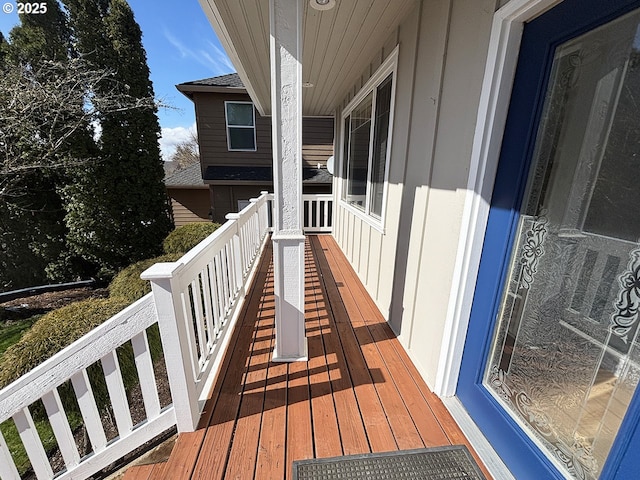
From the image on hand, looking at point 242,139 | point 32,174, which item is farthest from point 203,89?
point 32,174

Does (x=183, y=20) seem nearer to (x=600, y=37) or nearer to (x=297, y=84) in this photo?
(x=297, y=84)

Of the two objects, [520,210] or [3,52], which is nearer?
[520,210]

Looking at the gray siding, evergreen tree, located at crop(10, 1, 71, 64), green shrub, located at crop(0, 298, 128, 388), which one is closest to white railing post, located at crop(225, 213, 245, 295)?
green shrub, located at crop(0, 298, 128, 388)

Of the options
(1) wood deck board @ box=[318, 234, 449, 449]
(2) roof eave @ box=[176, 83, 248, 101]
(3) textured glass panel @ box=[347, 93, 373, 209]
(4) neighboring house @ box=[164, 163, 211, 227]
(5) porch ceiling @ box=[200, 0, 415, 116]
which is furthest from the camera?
(4) neighboring house @ box=[164, 163, 211, 227]

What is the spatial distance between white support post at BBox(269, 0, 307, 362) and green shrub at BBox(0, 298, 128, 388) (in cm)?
178

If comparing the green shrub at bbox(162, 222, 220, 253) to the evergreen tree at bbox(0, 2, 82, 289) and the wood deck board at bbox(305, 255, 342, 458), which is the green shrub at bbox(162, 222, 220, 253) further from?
the wood deck board at bbox(305, 255, 342, 458)

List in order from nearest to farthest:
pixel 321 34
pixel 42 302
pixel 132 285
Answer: pixel 321 34 < pixel 132 285 < pixel 42 302

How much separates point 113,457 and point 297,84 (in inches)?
92.6

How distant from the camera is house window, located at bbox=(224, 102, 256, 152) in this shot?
8.07 metres

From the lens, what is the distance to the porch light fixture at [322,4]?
201 centimetres

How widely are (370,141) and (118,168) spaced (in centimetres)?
618

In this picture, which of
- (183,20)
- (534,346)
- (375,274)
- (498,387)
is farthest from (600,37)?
(183,20)

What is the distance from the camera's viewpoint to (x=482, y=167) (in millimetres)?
1370

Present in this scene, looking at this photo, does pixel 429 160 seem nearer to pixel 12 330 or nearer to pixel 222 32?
pixel 222 32
